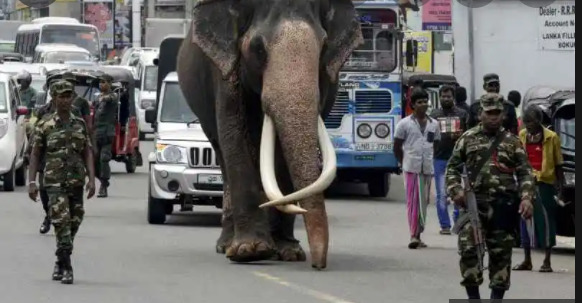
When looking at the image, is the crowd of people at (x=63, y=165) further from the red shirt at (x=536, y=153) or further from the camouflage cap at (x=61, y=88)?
the red shirt at (x=536, y=153)

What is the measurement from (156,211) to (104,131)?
5714 mm

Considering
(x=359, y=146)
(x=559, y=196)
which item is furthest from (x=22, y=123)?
(x=559, y=196)

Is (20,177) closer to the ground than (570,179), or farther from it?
closer to the ground

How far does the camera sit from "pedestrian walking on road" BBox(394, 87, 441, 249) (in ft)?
63.3

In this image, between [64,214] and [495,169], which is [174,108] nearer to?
[64,214]

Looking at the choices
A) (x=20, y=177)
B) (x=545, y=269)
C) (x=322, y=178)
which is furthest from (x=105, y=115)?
(x=322, y=178)

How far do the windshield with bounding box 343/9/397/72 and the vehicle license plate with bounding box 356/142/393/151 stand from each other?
3.98 ft

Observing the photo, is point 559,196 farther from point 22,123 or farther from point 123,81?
point 123,81

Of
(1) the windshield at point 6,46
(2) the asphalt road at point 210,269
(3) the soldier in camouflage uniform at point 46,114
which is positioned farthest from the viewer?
(1) the windshield at point 6,46

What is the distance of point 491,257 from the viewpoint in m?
12.6

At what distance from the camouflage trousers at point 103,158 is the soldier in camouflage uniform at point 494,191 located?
1430cm

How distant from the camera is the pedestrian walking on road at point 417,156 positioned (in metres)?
19.3

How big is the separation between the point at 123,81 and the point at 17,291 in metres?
22.0

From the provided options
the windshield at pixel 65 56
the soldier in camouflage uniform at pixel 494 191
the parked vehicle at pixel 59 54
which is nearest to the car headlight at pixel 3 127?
the soldier in camouflage uniform at pixel 494 191
